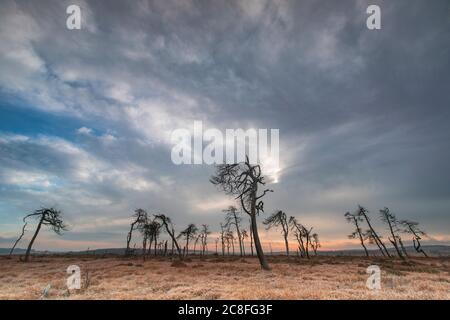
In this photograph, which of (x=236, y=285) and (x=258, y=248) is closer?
(x=236, y=285)

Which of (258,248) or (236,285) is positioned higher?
(258,248)

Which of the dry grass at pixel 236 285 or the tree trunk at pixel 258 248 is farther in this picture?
the tree trunk at pixel 258 248

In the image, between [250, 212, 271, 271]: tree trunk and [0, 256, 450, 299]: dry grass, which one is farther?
[250, 212, 271, 271]: tree trunk

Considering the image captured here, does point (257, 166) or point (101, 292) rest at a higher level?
point (257, 166)

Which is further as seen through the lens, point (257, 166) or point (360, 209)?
point (360, 209)

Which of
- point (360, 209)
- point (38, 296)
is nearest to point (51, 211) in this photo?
point (38, 296)
